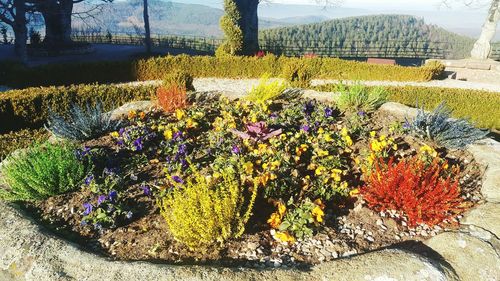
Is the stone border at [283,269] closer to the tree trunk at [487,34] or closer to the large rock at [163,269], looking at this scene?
the large rock at [163,269]

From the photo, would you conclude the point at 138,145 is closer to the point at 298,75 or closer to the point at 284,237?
the point at 284,237

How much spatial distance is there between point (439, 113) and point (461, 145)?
0.62 metres

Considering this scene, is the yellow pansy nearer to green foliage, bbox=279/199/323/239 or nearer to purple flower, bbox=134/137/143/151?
green foliage, bbox=279/199/323/239

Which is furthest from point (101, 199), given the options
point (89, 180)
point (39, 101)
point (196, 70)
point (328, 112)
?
point (196, 70)

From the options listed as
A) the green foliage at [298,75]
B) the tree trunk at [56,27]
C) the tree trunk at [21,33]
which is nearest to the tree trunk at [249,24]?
the green foliage at [298,75]

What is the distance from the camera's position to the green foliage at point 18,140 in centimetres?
658

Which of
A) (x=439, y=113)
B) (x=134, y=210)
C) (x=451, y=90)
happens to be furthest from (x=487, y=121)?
(x=134, y=210)

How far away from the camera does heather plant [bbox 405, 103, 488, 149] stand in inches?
207

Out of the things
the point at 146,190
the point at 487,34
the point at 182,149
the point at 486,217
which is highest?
the point at 487,34

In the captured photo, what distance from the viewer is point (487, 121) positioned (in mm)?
9711

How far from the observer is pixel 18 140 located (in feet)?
23.4

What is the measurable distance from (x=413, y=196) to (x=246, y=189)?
5.50 ft

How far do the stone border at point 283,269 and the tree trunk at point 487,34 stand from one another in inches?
663

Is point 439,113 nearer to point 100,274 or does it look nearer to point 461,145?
point 461,145
